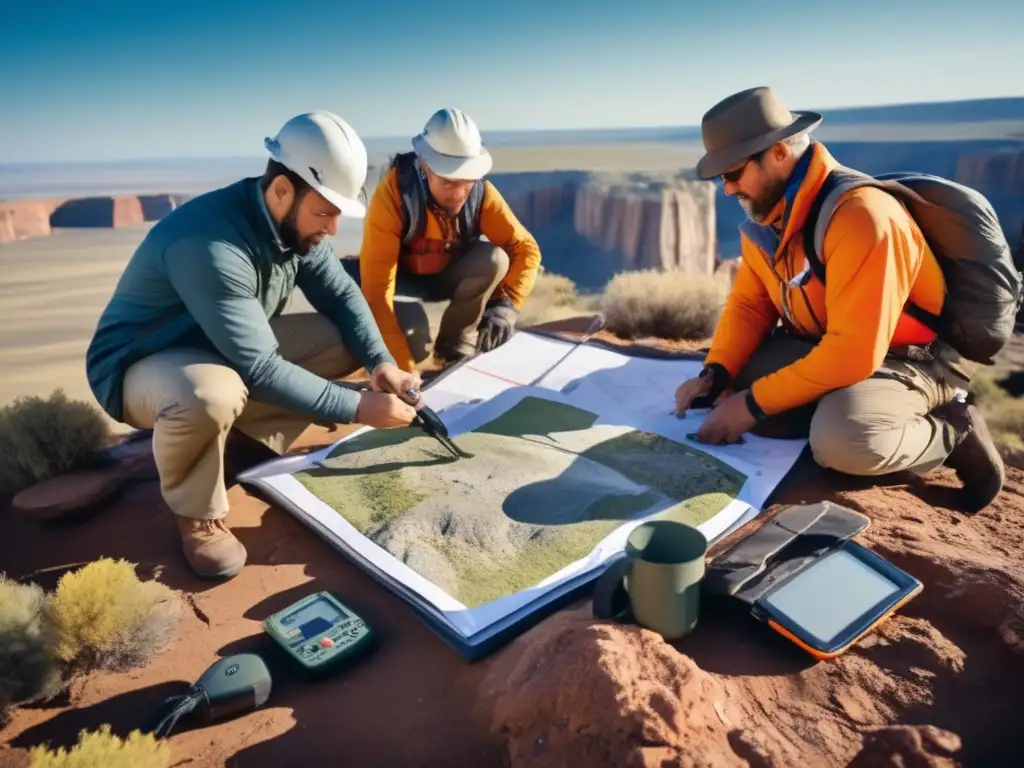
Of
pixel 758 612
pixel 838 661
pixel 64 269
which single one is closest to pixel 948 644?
pixel 838 661

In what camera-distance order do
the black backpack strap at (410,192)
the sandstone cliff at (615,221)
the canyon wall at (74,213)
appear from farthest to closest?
the sandstone cliff at (615,221) < the canyon wall at (74,213) < the black backpack strap at (410,192)

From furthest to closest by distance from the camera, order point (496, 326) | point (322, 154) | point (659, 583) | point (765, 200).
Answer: point (496, 326)
point (765, 200)
point (322, 154)
point (659, 583)

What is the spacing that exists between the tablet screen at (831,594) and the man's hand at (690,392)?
1.33m

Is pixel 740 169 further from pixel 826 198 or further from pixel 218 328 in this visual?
pixel 218 328

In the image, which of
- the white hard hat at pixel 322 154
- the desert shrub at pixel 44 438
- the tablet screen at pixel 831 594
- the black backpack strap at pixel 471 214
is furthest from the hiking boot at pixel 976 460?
the desert shrub at pixel 44 438

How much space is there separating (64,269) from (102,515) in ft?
77.2

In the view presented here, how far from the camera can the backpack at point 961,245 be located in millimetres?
2816

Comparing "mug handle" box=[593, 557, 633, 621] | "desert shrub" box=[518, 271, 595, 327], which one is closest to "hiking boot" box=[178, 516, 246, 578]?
"mug handle" box=[593, 557, 633, 621]

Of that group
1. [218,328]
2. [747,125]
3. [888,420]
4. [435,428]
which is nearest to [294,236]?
[218,328]

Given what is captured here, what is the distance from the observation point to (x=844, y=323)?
2.76 m

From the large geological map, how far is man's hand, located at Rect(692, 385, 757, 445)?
0.19 feet

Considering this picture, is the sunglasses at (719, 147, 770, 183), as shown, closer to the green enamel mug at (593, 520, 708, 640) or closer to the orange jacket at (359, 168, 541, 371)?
the green enamel mug at (593, 520, 708, 640)

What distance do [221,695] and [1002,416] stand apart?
235 inches

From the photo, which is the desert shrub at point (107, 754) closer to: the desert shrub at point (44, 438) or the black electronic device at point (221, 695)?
the black electronic device at point (221, 695)
